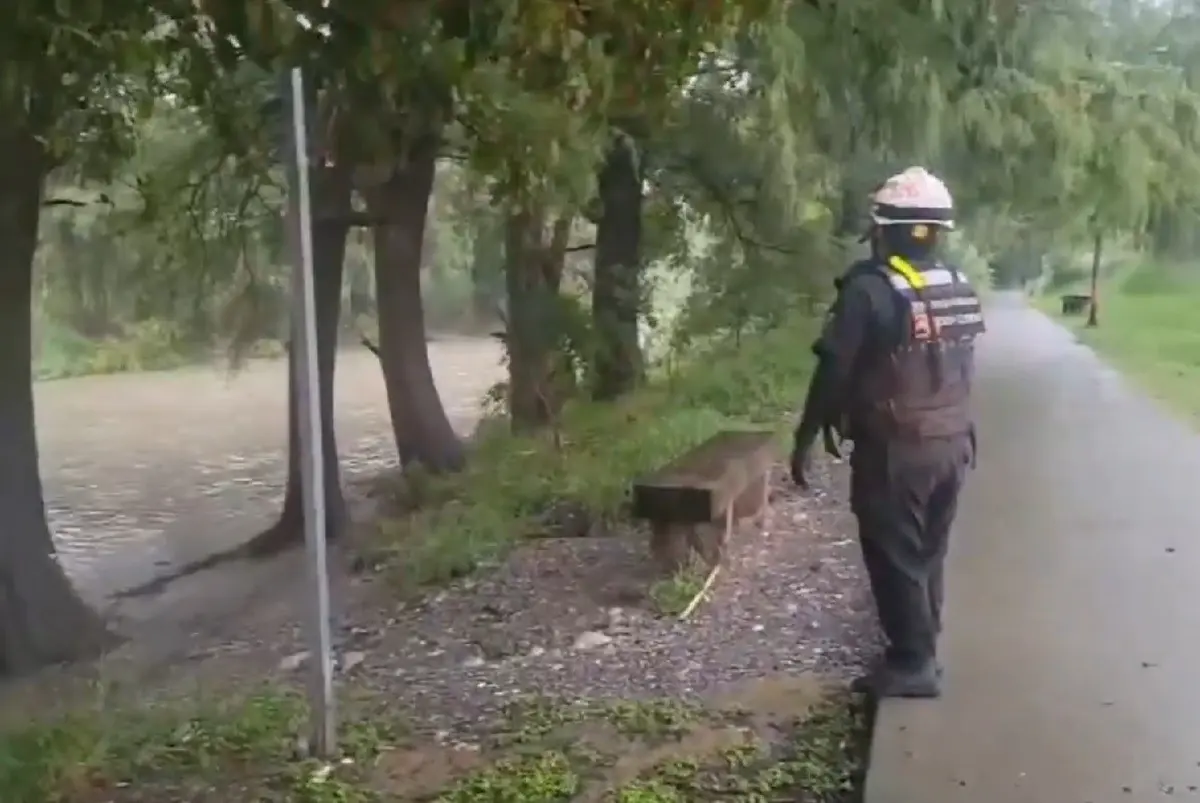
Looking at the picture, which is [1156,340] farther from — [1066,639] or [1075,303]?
[1066,639]

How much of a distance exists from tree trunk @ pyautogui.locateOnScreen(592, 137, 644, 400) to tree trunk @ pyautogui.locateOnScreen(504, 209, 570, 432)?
399 mm

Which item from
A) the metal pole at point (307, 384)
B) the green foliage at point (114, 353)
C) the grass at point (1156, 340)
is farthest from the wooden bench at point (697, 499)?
the green foliage at point (114, 353)

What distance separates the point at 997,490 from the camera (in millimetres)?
9094

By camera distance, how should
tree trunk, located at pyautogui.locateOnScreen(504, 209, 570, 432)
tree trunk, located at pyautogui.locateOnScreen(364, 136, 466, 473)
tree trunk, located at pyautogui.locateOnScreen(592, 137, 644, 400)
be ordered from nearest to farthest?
1. tree trunk, located at pyautogui.locateOnScreen(504, 209, 570, 432)
2. tree trunk, located at pyautogui.locateOnScreen(592, 137, 644, 400)
3. tree trunk, located at pyautogui.locateOnScreen(364, 136, 466, 473)

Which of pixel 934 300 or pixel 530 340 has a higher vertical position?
pixel 934 300

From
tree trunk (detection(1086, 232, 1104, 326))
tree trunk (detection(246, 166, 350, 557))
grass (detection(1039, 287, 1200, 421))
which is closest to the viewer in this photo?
tree trunk (detection(246, 166, 350, 557))

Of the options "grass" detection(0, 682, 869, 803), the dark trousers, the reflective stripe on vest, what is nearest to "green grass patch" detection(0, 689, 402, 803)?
"grass" detection(0, 682, 869, 803)

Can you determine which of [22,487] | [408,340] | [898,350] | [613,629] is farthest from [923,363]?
[408,340]

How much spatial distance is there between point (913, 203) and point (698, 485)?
2.19m

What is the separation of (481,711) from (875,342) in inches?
77.3

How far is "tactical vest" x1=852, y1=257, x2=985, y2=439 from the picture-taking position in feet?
15.8

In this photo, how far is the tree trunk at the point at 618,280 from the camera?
1312cm

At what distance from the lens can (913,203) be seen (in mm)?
4867

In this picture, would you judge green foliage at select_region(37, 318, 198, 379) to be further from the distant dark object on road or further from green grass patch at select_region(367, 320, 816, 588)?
the distant dark object on road
